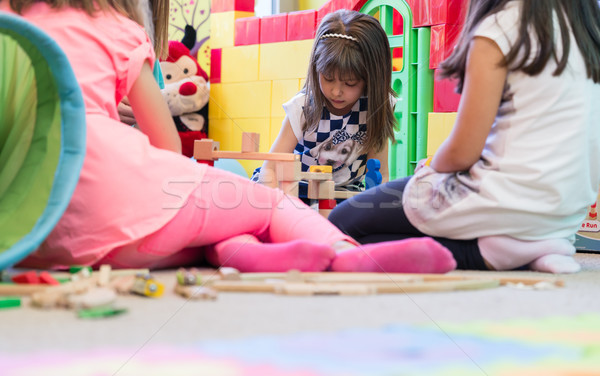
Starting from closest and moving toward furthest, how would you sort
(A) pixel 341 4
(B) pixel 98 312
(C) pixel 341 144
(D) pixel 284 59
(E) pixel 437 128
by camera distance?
(B) pixel 98 312 < (C) pixel 341 144 < (E) pixel 437 128 < (A) pixel 341 4 < (D) pixel 284 59

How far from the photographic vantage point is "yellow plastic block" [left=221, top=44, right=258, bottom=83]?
281cm

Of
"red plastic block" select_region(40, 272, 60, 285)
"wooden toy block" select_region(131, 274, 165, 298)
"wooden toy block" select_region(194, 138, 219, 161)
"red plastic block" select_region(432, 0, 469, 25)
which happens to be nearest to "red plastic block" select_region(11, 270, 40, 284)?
"red plastic block" select_region(40, 272, 60, 285)

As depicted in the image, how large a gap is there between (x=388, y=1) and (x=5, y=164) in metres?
1.75

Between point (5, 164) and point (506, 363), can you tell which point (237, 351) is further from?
point (5, 164)

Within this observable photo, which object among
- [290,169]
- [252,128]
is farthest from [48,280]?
[252,128]

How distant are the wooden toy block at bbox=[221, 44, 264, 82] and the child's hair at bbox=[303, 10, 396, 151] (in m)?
1.19

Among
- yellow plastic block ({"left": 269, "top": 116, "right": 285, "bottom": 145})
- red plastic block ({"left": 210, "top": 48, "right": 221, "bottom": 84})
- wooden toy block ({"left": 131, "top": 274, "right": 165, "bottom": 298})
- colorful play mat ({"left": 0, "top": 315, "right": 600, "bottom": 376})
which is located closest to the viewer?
colorful play mat ({"left": 0, "top": 315, "right": 600, "bottom": 376})

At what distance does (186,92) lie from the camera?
2.85m

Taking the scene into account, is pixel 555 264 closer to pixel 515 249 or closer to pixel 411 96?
pixel 515 249

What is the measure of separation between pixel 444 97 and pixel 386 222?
1.18m

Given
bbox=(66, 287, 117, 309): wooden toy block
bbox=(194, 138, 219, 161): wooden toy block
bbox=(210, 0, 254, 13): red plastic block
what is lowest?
bbox=(66, 287, 117, 309): wooden toy block

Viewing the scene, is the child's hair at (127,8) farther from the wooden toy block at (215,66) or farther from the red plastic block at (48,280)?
the wooden toy block at (215,66)

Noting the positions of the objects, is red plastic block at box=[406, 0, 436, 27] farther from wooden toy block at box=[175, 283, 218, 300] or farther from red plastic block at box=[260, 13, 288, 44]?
wooden toy block at box=[175, 283, 218, 300]

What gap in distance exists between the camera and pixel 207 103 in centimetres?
299
